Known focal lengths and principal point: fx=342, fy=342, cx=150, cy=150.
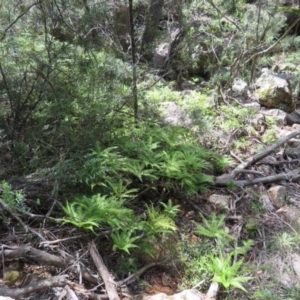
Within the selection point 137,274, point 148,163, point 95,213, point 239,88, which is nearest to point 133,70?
point 148,163

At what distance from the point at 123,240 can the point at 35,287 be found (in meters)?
1.01

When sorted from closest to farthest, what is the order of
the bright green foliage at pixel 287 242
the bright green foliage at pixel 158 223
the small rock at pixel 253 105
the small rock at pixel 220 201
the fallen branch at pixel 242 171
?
the bright green foliage at pixel 158 223 < the bright green foliage at pixel 287 242 < the small rock at pixel 220 201 < the fallen branch at pixel 242 171 < the small rock at pixel 253 105

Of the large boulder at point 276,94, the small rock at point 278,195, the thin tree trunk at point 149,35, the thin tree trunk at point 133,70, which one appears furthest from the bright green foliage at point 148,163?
the large boulder at point 276,94

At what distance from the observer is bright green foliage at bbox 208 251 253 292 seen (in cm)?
339

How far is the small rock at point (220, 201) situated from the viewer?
4756mm

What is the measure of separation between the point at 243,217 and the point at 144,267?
1748 millimetres

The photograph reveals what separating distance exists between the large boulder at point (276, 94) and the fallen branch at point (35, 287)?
23.8ft

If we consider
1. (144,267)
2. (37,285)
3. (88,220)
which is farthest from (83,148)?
(37,285)

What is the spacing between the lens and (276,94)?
28.4ft

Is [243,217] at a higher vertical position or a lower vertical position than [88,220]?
lower

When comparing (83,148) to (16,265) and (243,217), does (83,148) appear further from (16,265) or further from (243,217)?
(243,217)

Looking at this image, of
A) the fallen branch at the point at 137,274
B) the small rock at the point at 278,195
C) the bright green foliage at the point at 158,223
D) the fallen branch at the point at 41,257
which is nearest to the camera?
the fallen branch at the point at 41,257

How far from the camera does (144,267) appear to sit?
3.64 m

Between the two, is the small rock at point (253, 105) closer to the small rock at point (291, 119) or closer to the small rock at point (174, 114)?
the small rock at point (291, 119)
